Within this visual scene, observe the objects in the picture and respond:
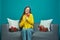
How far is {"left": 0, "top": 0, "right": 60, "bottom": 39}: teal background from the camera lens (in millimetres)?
5336

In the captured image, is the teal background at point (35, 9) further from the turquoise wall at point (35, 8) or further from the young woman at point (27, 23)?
the young woman at point (27, 23)

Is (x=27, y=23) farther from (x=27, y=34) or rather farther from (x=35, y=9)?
(x=35, y=9)

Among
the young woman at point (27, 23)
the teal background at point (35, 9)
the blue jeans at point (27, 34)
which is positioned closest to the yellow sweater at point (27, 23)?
the young woman at point (27, 23)

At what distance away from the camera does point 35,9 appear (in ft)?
17.6

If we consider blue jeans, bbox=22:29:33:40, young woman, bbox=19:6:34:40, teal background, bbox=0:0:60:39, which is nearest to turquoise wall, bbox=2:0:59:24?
teal background, bbox=0:0:60:39

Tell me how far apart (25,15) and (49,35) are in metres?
0.87

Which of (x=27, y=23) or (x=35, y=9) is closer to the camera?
(x=27, y=23)

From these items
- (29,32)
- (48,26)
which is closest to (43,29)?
(48,26)

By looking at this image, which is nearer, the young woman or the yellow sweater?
the young woman

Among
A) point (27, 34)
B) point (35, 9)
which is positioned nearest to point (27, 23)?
point (27, 34)

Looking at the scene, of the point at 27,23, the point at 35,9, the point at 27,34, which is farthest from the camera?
the point at 35,9

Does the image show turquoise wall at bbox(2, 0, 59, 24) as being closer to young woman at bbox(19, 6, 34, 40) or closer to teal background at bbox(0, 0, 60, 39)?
teal background at bbox(0, 0, 60, 39)

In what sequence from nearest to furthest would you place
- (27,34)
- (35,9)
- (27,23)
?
1. (27,34)
2. (27,23)
3. (35,9)

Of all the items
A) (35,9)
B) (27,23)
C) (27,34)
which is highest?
(35,9)
